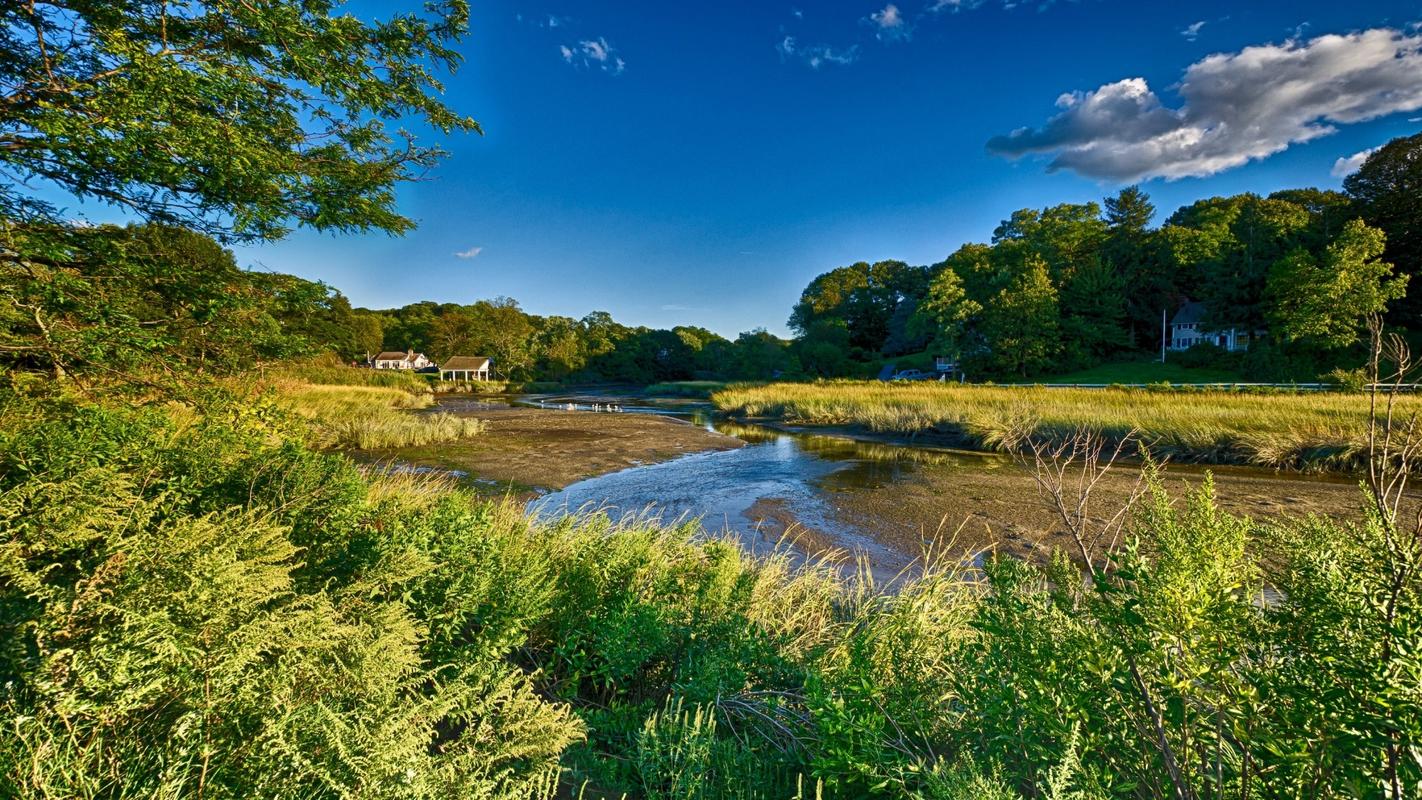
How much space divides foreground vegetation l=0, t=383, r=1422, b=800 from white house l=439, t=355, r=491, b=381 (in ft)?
258

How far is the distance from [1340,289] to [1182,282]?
80.0 feet

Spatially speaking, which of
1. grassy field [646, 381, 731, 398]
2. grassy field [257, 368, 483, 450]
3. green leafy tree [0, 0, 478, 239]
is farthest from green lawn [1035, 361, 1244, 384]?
green leafy tree [0, 0, 478, 239]

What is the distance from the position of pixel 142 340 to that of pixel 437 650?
3814 millimetres

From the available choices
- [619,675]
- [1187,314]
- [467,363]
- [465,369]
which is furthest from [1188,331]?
[467,363]

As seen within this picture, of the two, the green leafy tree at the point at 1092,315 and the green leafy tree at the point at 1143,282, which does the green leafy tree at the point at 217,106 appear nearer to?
the green leafy tree at the point at 1092,315

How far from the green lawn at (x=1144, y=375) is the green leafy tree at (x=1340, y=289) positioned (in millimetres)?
4526

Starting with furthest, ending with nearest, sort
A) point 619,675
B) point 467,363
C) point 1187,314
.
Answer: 1. point 467,363
2. point 1187,314
3. point 619,675

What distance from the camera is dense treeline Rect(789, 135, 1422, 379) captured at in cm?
3391

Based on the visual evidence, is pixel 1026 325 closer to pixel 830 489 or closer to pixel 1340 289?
pixel 1340 289

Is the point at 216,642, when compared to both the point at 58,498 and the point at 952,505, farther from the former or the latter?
the point at 952,505

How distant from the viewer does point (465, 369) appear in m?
75.5

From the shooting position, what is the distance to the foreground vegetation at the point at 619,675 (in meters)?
1.27

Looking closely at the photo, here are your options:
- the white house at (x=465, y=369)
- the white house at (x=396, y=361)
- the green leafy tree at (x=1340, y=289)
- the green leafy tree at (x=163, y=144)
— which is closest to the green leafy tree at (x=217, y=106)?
the green leafy tree at (x=163, y=144)

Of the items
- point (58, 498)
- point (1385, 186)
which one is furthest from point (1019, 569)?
point (1385, 186)
